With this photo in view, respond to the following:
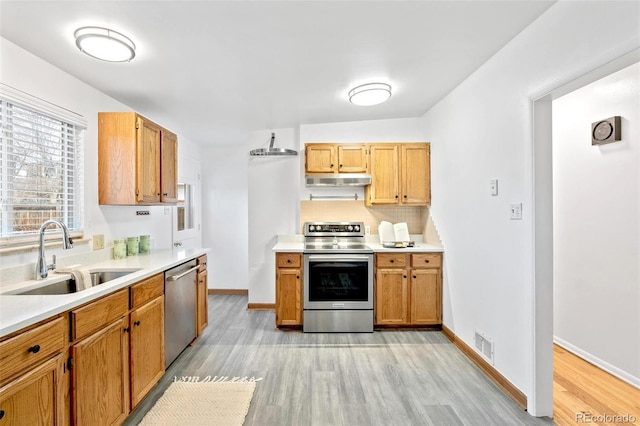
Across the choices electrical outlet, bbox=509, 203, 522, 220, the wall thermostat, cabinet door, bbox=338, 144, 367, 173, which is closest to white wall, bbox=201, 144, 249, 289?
cabinet door, bbox=338, 144, 367, 173

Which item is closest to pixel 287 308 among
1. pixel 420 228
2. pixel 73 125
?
pixel 420 228

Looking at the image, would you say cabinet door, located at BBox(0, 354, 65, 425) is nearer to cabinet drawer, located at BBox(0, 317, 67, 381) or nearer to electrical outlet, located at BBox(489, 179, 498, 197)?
cabinet drawer, located at BBox(0, 317, 67, 381)

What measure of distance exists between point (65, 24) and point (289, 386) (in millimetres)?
Answer: 2827

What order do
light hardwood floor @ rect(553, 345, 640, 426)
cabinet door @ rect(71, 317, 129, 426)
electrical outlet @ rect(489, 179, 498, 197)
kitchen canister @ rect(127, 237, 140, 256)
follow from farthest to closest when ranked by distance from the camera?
kitchen canister @ rect(127, 237, 140, 256), electrical outlet @ rect(489, 179, 498, 197), light hardwood floor @ rect(553, 345, 640, 426), cabinet door @ rect(71, 317, 129, 426)

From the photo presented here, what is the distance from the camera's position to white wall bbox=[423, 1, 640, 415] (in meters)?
1.60

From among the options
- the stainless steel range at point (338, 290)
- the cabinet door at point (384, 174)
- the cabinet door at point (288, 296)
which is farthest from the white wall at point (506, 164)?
the cabinet door at point (288, 296)

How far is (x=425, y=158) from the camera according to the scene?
371 cm

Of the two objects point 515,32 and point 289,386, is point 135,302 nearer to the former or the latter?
point 289,386

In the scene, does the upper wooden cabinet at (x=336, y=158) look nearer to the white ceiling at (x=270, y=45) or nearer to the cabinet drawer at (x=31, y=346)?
the white ceiling at (x=270, y=45)

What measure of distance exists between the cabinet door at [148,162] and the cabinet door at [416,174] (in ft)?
9.02

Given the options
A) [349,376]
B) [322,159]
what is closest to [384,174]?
[322,159]

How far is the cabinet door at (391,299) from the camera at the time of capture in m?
3.37

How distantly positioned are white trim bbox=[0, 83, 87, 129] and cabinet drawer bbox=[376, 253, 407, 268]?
10.1ft

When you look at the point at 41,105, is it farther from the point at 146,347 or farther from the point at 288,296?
the point at 288,296
